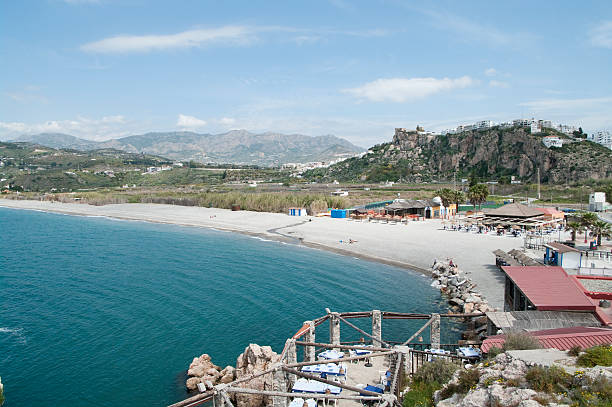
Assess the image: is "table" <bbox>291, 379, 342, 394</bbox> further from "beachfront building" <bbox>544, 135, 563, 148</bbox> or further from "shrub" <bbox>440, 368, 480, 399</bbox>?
"beachfront building" <bbox>544, 135, 563, 148</bbox>

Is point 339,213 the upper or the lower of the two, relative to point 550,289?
upper

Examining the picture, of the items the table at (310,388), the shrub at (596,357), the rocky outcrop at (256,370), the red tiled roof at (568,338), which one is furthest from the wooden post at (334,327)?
the shrub at (596,357)

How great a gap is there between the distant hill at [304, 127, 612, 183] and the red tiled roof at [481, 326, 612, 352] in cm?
8202

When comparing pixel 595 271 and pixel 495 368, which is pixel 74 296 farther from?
pixel 595 271

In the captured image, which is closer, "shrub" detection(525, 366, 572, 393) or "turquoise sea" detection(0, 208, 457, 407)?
"shrub" detection(525, 366, 572, 393)

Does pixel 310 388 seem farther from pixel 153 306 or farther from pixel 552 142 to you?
pixel 552 142

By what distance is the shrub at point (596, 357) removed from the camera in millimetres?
7602

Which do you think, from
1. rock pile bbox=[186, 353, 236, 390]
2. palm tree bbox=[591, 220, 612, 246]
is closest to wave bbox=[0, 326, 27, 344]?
rock pile bbox=[186, 353, 236, 390]

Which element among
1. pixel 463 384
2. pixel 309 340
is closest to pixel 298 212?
pixel 309 340

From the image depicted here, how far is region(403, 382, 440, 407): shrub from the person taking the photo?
934 cm

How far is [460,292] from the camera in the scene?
77.4ft

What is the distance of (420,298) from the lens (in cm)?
2358

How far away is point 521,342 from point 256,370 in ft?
26.4

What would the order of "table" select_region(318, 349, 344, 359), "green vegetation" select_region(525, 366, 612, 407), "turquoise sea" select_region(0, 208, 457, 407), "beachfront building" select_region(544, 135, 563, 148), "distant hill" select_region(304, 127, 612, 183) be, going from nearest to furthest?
"green vegetation" select_region(525, 366, 612, 407) → "table" select_region(318, 349, 344, 359) → "turquoise sea" select_region(0, 208, 457, 407) → "distant hill" select_region(304, 127, 612, 183) → "beachfront building" select_region(544, 135, 563, 148)
